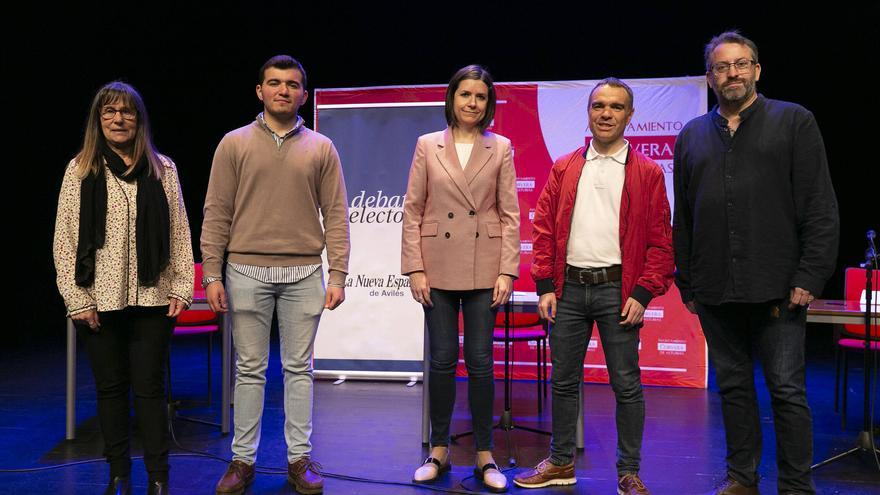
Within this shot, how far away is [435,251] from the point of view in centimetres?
283

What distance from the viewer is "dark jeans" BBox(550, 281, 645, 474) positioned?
8.89 ft

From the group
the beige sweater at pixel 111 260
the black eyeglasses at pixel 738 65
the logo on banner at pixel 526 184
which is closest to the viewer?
the beige sweater at pixel 111 260

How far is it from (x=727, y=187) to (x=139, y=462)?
2701 millimetres

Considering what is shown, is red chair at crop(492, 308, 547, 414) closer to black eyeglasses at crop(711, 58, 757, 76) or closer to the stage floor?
the stage floor

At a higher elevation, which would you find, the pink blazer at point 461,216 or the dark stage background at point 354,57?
the dark stage background at point 354,57

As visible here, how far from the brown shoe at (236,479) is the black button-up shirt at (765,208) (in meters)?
1.89

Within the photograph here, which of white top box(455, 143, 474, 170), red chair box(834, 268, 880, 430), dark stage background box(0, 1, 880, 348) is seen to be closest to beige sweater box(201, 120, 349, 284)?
white top box(455, 143, 474, 170)

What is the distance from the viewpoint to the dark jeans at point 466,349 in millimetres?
2842

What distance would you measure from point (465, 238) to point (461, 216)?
0.09 m

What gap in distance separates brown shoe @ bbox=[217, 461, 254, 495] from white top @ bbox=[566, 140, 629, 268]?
4.97ft

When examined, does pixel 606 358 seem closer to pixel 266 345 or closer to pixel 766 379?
pixel 766 379

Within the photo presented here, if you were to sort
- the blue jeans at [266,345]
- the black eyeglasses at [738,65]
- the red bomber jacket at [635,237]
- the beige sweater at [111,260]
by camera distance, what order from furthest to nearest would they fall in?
1. the blue jeans at [266,345]
2. the red bomber jacket at [635,237]
3. the black eyeglasses at [738,65]
4. the beige sweater at [111,260]

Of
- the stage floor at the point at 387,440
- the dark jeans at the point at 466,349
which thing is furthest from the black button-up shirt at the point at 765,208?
the stage floor at the point at 387,440

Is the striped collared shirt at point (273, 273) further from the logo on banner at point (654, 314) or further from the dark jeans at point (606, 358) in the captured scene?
the logo on banner at point (654, 314)
